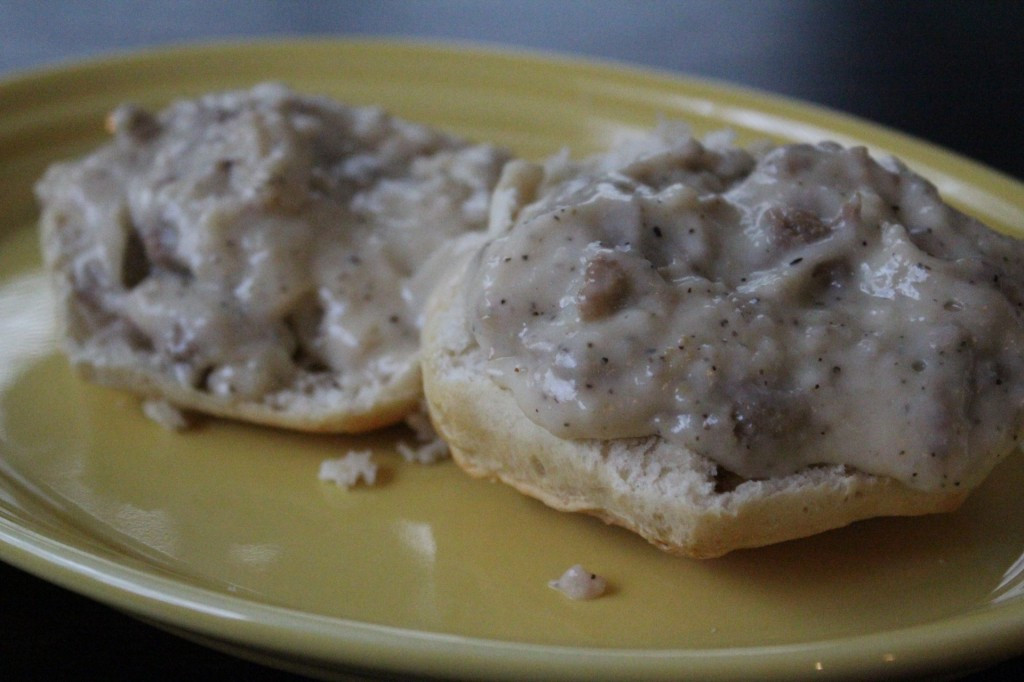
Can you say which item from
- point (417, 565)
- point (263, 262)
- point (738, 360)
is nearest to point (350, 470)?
point (417, 565)

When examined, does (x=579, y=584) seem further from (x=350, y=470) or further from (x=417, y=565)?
(x=350, y=470)

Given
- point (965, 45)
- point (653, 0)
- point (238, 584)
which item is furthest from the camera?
point (653, 0)

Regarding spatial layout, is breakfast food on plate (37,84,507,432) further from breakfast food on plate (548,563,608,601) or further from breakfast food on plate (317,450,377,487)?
breakfast food on plate (548,563,608,601)

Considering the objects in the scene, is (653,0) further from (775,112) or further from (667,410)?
(667,410)

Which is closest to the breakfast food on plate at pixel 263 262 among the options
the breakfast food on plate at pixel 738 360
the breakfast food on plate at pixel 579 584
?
the breakfast food on plate at pixel 738 360

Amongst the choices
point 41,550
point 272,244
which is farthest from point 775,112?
point 41,550

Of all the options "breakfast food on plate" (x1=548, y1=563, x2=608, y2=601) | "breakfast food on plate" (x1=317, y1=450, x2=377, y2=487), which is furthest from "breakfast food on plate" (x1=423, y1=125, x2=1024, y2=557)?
"breakfast food on plate" (x1=317, y1=450, x2=377, y2=487)
